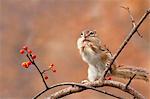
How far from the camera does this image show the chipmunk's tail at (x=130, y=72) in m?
1.38

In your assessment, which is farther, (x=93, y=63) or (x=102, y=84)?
(x=93, y=63)

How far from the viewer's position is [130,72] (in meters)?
1.42

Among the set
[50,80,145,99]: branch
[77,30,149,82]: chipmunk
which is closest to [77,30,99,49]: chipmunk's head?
[77,30,149,82]: chipmunk

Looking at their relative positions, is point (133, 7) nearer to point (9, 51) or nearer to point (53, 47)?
point (53, 47)

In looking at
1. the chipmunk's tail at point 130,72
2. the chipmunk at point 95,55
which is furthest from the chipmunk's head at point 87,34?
the chipmunk's tail at point 130,72

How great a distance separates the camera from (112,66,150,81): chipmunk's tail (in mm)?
1383

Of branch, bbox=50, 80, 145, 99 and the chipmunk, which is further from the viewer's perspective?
the chipmunk

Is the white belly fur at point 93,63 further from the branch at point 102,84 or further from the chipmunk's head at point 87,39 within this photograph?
the branch at point 102,84

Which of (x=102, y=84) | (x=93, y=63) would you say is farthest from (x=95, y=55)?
(x=102, y=84)

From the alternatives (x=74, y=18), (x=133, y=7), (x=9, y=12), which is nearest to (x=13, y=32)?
(x=9, y=12)

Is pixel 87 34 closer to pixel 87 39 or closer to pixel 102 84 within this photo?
pixel 87 39

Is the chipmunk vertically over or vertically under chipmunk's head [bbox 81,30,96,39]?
under

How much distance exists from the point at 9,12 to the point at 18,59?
1.60ft

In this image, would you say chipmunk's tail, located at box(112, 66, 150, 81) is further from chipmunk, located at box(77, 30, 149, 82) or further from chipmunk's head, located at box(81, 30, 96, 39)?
chipmunk's head, located at box(81, 30, 96, 39)
